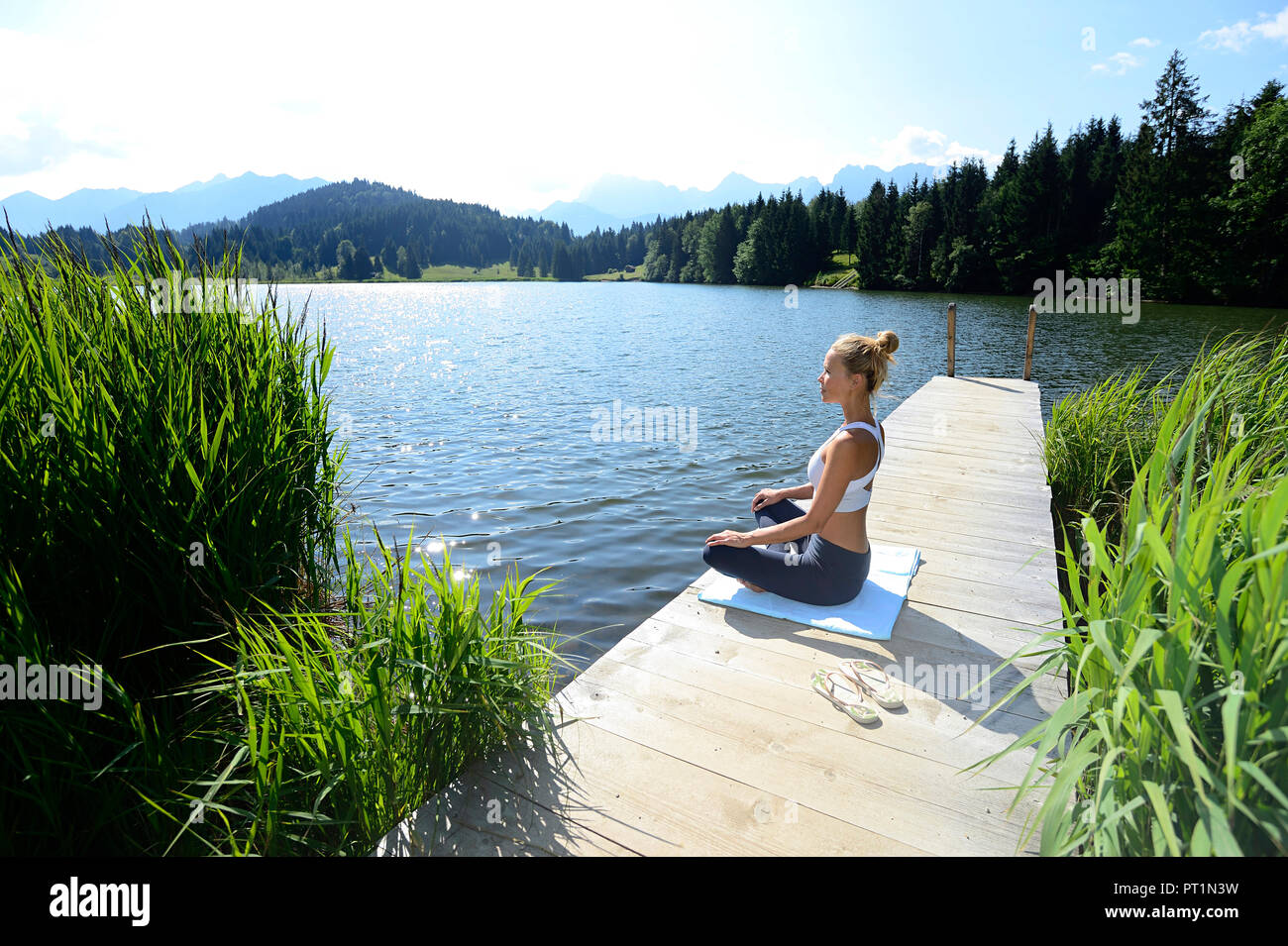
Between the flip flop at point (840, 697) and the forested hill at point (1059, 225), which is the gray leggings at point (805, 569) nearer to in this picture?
the flip flop at point (840, 697)

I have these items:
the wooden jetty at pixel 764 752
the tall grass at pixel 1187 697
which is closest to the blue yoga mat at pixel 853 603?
the wooden jetty at pixel 764 752

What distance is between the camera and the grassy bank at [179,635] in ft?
7.25

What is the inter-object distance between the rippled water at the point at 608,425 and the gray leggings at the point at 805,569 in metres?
1.33

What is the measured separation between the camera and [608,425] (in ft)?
48.4

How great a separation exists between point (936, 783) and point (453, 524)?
7286mm

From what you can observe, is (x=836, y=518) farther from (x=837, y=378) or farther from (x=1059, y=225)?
(x=1059, y=225)

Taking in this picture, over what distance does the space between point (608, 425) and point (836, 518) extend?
10941 millimetres

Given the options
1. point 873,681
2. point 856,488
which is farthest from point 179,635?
point 856,488

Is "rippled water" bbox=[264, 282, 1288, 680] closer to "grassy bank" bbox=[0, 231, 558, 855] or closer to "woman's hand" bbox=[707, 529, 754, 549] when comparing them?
"grassy bank" bbox=[0, 231, 558, 855]

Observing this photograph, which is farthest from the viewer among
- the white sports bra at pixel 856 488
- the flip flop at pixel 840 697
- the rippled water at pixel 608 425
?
the rippled water at pixel 608 425

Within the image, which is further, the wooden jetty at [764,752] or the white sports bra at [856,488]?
the white sports bra at [856,488]

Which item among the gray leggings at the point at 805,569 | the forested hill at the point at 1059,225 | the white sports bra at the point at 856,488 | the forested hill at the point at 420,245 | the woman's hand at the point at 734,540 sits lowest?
the gray leggings at the point at 805,569
